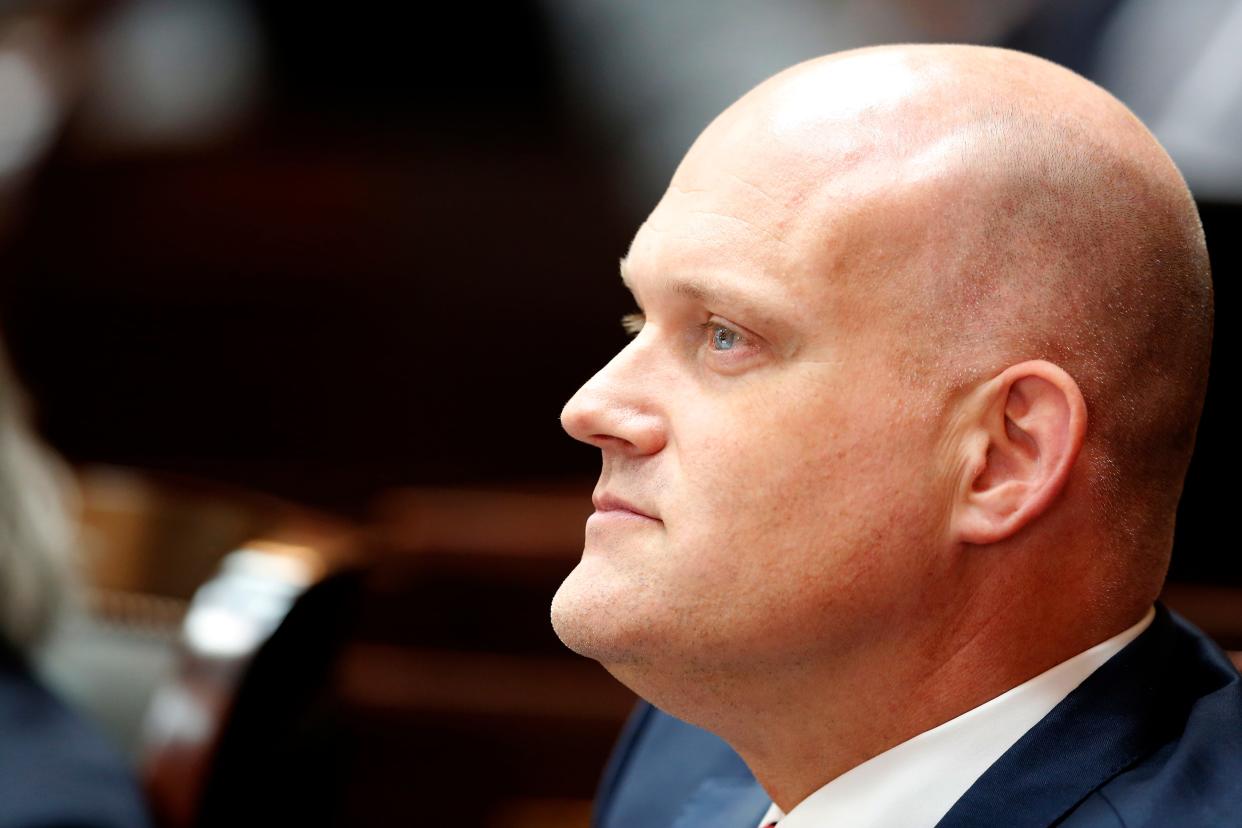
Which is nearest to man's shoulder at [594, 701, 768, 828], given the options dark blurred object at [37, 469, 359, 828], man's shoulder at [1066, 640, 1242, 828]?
man's shoulder at [1066, 640, 1242, 828]

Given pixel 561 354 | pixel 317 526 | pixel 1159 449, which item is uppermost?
pixel 1159 449

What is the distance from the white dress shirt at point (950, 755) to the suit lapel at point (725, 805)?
22cm

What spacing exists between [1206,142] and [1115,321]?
260 cm

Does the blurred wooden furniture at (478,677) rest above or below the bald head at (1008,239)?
below

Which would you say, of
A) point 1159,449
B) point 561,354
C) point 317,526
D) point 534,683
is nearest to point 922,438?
point 1159,449

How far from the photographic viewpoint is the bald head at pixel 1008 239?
3.05ft

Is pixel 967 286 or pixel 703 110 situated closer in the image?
pixel 967 286

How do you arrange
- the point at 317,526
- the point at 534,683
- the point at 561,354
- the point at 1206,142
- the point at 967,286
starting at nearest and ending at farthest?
the point at 967,286 < the point at 317,526 < the point at 1206,142 < the point at 534,683 < the point at 561,354

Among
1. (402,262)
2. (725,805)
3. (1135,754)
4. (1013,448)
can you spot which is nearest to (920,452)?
(1013,448)

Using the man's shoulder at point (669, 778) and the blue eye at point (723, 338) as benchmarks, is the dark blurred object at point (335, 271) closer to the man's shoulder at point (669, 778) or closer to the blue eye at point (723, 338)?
the man's shoulder at point (669, 778)

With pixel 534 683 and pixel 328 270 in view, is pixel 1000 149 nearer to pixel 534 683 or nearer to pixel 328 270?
pixel 534 683

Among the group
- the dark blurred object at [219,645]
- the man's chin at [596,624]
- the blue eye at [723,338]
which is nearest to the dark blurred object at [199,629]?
the dark blurred object at [219,645]

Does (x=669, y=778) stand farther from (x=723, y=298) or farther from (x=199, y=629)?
(x=199, y=629)

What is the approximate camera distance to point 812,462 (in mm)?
943
